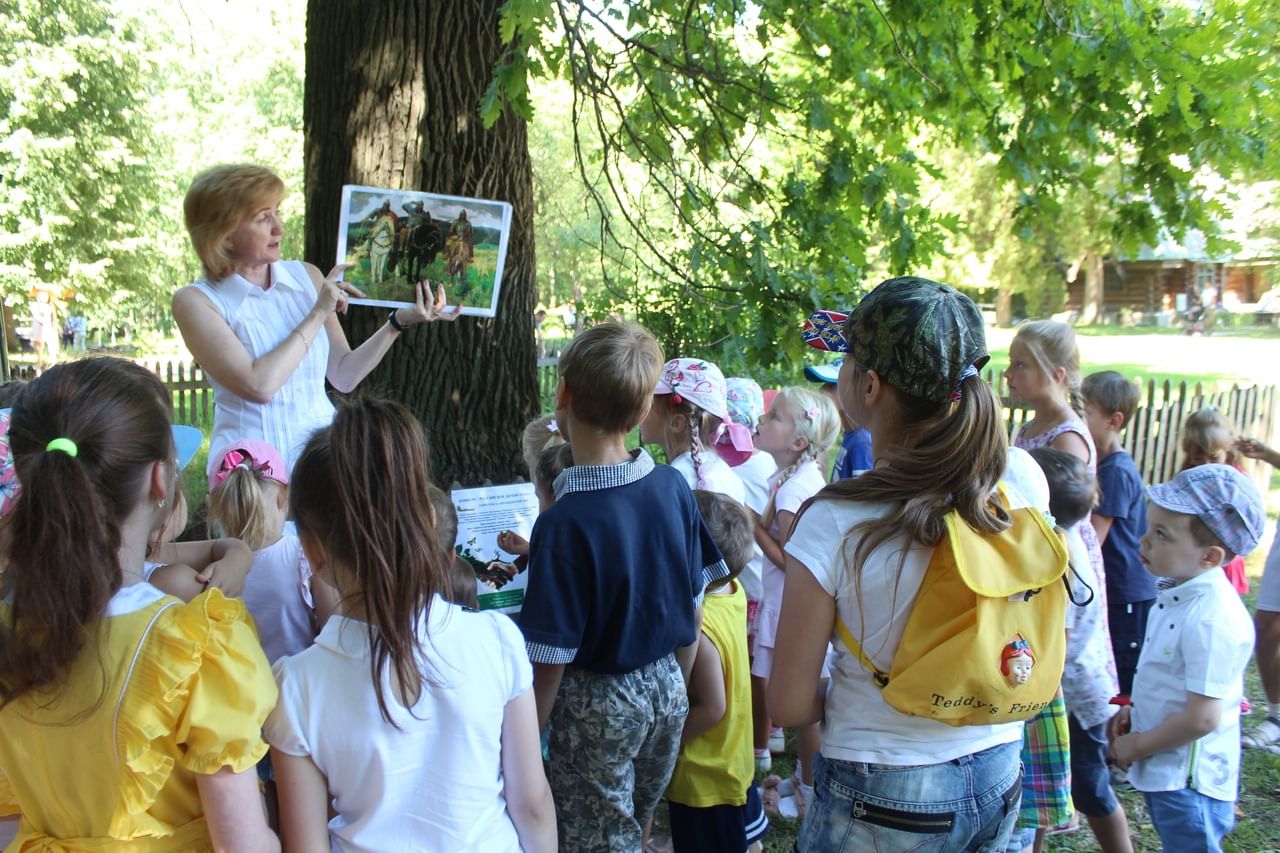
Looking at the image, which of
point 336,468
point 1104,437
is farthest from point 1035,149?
point 336,468

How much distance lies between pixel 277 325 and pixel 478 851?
1.80 m

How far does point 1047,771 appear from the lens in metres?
2.39

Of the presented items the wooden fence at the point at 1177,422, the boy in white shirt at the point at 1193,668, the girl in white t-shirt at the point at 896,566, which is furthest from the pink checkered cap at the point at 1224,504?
the wooden fence at the point at 1177,422

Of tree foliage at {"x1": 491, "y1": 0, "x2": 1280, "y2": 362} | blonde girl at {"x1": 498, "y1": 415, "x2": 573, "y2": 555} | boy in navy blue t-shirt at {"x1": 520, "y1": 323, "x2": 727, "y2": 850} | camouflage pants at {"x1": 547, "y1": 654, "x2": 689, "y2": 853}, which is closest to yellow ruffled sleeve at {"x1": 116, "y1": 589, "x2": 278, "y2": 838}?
boy in navy blue t-shirt at {"x1": 520, "y1": 323, "x2": 727, "y2": 850}

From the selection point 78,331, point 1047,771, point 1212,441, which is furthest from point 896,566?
point 78,331

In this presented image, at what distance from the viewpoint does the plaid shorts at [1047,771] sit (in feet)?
7.80

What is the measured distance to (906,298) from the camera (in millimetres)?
1777

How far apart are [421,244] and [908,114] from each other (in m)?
2.91

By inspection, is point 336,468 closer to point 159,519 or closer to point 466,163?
point 159,519

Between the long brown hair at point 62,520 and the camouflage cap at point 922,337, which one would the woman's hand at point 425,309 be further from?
the camouflage cap at point 922,337

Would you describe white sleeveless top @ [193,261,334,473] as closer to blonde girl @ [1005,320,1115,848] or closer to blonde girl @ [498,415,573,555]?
blonde girl @ [498,415,573,555]

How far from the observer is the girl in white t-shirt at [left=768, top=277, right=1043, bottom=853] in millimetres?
1728

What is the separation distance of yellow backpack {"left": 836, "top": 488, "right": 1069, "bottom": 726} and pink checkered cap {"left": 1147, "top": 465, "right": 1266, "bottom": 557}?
1252mm

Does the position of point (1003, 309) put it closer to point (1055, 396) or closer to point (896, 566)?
point (1055, 396)
